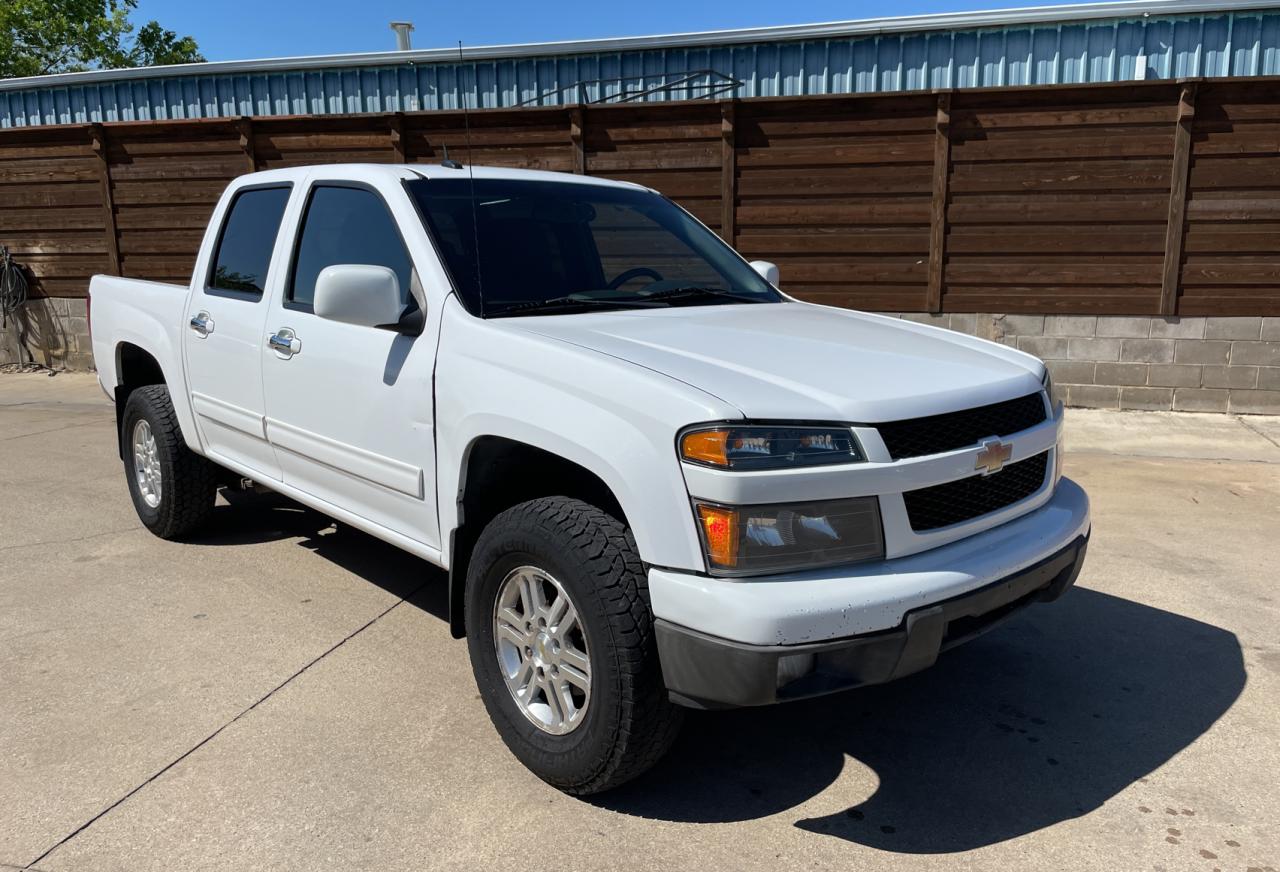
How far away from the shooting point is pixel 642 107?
8.82 m

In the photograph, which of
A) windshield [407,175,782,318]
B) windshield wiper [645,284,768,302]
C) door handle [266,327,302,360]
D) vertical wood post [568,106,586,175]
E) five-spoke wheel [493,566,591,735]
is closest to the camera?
five-spoke wheel [493,566,591,735]

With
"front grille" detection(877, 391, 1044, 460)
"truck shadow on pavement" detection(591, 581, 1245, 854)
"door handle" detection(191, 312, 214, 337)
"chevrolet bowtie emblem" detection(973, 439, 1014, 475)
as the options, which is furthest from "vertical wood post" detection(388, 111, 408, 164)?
"chevrolet bowtie emblem" detection(973, 439, 1014, 475)

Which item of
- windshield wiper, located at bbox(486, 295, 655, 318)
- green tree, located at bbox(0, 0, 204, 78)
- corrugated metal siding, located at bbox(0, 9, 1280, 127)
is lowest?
windshield wiper, located at bbox(486, 295, 655, 318)

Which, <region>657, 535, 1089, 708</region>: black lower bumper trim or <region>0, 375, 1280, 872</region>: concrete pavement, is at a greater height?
<region>657, 535, 1089, 708</region>: black lower bumper trim

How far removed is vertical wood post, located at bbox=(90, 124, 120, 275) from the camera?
1060cm

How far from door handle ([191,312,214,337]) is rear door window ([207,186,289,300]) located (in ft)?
0.47

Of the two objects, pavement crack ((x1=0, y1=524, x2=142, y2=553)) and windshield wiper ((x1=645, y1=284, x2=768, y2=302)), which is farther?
pavement crack ((x1=0, y1=524, x2=142, y2=553))

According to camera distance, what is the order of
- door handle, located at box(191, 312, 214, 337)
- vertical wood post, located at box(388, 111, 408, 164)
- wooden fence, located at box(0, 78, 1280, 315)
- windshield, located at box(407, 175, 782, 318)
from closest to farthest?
1. windshield, located at box(407, 175, 782, 318)
2. door handle, located at box(191, 312, 214, 337)
3. wooden fence, located at box(0, 78, 1280, 315)
4. vertical wood post, located at box(388, 111, 408, 164)

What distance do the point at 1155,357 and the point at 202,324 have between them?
762 cm

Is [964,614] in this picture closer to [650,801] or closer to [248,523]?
[650,801]

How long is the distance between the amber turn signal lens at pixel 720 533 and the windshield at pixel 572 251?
1.16m

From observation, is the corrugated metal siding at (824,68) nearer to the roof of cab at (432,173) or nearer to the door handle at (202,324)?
the roof of cab at (432,173)

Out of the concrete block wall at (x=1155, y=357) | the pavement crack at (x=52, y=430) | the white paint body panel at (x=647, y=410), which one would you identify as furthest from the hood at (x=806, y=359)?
the pavement crack at (x=52, y=430)

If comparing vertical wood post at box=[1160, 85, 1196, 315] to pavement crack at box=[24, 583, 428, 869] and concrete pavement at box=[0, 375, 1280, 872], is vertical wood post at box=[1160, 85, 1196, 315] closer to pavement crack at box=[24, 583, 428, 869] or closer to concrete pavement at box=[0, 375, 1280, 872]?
concrete pavement at box=[0, 375, 1280, 872]
